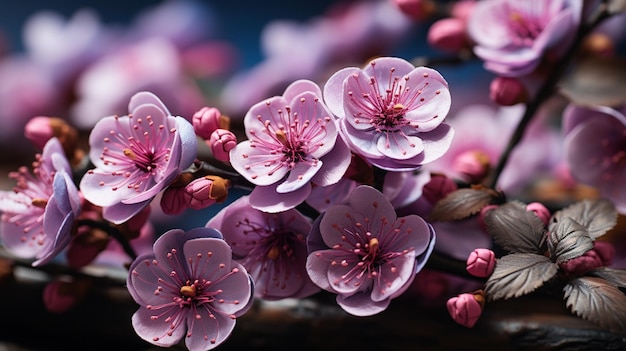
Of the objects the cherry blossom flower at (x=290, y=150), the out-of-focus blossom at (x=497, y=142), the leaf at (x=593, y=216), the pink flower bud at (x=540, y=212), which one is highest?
the cherry blossom flower at (x=290, y=150)

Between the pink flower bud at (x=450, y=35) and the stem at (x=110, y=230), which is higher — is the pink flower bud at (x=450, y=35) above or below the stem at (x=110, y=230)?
above

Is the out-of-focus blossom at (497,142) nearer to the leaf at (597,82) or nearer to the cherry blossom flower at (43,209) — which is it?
the leaf at (597,82)

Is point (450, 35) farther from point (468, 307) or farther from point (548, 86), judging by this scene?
point (468, 307)

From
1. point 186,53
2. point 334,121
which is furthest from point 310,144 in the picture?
point 186,53

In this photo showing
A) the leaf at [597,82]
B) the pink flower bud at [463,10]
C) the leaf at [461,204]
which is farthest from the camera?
the pink flower bud at [463,10]

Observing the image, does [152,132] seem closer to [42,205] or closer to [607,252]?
[42,205]

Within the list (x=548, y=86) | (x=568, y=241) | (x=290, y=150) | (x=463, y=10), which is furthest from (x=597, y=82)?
(x=290, y=150)

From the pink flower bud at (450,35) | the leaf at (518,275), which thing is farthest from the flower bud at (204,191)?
the pink flower bud at (450,35)
